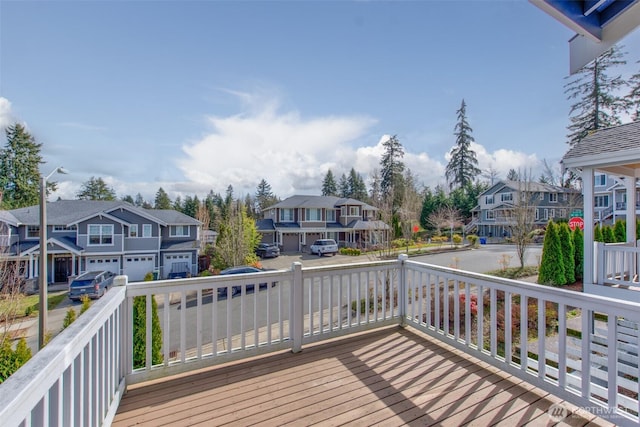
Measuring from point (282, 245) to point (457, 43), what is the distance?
20.7 meters

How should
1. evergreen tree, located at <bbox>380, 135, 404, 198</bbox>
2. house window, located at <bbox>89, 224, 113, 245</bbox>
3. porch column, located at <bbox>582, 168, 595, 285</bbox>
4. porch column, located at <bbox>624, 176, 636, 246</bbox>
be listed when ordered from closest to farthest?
porch column, located at <bbox>582, 168, 595, 285</bbox>, porch column, located at <bbox>624, 176, 636, 246</bbox>, house window, located at <bbox>89, 224, 113, 245</bbox>, evergreen tree, located at <bbox>380, 135, 404, 198</bbox>

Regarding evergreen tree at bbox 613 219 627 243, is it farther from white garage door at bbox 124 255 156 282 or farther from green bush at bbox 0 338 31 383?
white garage door at bbox 124 255 156 282

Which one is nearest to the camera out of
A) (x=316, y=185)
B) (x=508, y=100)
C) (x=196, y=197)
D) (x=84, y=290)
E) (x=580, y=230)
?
(x=508, y=100)

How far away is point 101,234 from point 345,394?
19569 mm

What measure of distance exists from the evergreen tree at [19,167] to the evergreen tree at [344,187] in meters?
32.9

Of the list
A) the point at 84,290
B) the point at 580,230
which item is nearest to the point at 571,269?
the point at 580,230

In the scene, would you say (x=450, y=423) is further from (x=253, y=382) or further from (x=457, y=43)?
(x=457, y=43)

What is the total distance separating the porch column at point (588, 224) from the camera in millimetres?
5172

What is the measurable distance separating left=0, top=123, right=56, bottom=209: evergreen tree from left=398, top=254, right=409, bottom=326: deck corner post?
94.1 ft

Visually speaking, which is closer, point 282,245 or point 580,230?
point 580,230

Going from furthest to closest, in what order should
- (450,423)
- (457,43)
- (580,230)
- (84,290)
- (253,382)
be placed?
(84,290)
(580,230)
(457,43)
(253,382)
(450,423)

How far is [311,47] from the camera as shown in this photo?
23.9ft

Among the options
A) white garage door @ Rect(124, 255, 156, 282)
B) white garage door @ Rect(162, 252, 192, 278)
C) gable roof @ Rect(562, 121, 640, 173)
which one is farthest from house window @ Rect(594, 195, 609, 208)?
white garage door @ Rect(124, 255, 156, 282)

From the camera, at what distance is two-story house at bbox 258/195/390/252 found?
25.8 m
